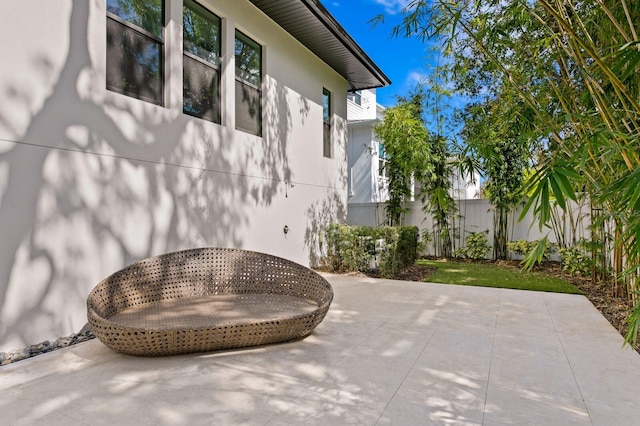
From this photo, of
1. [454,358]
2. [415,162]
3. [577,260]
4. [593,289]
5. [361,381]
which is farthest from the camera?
[415,162]

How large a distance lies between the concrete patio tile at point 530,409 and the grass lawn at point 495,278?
3845mm

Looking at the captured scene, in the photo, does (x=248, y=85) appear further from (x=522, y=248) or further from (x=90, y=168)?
(x=522, y=248)

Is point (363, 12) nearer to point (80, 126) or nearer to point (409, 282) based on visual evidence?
point (409, 282)

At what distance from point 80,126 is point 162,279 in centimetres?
153

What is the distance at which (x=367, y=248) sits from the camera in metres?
6.95

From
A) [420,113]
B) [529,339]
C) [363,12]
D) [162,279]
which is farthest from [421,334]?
[420,113]

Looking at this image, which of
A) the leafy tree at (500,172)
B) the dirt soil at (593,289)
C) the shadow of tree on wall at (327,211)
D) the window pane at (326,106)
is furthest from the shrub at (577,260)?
the window pane at (326,106)

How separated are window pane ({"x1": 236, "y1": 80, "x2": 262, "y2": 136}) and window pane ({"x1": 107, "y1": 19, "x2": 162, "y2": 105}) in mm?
1412

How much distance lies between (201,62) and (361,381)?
4.08m

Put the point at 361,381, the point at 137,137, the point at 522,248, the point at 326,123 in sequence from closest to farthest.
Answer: the point at 361,381 < the point at 137,137 < the point at 326,123 < the point at 522,248

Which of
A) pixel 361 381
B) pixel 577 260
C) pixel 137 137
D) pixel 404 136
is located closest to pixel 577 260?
pixel 577 260

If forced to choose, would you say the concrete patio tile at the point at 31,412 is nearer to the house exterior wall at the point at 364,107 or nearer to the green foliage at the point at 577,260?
the green foliage at the point at 577,260

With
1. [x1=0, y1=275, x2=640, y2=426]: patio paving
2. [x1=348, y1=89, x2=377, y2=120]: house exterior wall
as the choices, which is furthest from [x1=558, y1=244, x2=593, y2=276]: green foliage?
[x1=348, y1=89, x2=377, y2=120]: house exterior wall

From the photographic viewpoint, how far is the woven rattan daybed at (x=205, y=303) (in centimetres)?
276
